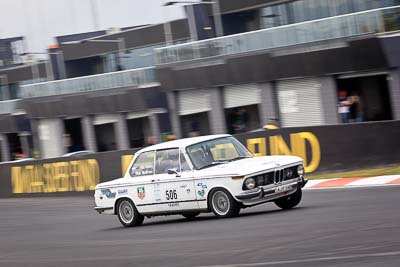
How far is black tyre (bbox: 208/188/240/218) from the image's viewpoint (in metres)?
14.5

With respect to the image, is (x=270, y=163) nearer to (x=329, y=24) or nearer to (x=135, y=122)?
(x=329, y=24)

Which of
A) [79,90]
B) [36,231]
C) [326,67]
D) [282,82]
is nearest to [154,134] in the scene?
[79,90]

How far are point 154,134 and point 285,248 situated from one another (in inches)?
1336

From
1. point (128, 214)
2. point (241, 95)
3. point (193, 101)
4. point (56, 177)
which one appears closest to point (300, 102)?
point (241, 95)

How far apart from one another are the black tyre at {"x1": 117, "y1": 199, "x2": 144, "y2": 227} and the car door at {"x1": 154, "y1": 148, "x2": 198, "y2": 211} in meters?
0.74

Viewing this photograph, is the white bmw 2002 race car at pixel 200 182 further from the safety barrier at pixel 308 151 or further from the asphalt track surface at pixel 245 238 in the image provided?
the safety barrier at pixel 308 151

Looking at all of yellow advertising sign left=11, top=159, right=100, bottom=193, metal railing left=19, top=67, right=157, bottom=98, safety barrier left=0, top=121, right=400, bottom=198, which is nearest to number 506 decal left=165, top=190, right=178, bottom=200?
safety barrier left=0, top=121, right=400, bottom=198

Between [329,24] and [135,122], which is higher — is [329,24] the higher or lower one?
the higher one

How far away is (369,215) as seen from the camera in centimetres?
1229

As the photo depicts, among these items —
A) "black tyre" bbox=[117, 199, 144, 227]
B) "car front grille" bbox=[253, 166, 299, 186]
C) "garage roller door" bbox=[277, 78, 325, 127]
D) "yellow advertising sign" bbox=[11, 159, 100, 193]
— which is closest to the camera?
"car front grille" bbox=[253, 166, 299, 186]

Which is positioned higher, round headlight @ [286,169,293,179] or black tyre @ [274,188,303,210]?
round headlight @ [286,169,293,179]

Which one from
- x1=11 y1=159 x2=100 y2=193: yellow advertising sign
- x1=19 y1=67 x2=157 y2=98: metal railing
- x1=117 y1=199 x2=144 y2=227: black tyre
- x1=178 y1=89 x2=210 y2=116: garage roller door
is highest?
x1=19 y1=67 x2=157 y2=98: metal railing

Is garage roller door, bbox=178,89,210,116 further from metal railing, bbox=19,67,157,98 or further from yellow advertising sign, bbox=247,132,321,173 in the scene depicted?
yellow advertising sign, bbox=247,132,321,173

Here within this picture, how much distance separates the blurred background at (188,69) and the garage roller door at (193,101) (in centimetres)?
5
